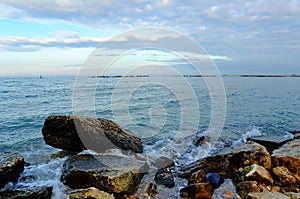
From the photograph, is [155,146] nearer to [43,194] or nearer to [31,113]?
[43,194]

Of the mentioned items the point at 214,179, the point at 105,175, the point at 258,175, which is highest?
the point at 105,175

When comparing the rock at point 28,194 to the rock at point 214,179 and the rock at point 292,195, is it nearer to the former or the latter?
the rock at point 214,179

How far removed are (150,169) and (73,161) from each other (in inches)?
96.0

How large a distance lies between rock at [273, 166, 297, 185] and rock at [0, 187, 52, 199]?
6295 millimetres

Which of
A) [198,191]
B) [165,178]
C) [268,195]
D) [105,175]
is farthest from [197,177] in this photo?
[105,175]

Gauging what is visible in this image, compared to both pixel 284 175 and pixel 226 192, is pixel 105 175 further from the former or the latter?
pixel 284 175

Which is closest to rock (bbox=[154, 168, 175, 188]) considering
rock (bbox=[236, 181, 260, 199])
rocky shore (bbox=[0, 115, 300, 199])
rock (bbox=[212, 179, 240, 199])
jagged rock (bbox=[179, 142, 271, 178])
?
rocky shore (bbox=[0, 115, 300, 199])

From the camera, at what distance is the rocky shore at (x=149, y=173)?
20.0 ft

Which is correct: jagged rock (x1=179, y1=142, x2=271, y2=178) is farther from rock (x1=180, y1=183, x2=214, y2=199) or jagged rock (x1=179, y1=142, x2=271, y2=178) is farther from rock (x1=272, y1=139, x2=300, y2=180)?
rock (x1=180, y1=183, x2=214, y2=199)

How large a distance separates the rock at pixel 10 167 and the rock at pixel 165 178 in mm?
4003

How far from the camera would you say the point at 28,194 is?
19.0 feet

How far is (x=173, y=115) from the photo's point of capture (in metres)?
19.0

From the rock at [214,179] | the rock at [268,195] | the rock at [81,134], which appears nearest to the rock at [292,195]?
the rock at [268,195]

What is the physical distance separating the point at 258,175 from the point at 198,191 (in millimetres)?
1810
